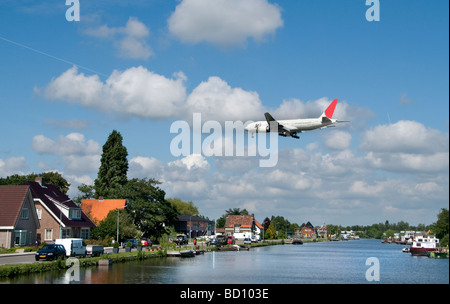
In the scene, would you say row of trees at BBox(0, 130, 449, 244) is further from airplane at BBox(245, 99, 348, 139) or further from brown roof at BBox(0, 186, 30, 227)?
airplane at BBox(245, 99, 348, 139)

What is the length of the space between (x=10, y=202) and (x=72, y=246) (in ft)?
55.4

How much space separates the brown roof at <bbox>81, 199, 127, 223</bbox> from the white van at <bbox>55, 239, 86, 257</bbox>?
34.7 metres

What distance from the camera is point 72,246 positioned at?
5966cm

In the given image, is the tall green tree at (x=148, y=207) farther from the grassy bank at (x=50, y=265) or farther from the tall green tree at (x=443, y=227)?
the tall green tree at (x=443, y=227)

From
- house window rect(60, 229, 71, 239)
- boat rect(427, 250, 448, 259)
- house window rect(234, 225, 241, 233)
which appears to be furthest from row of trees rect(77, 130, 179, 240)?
house window rect(234, 225, 241, 233)

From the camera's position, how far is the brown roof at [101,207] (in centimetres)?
9688

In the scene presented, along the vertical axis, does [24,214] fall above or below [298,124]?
below

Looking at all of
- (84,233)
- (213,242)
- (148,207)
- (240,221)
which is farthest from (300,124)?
(240,221)

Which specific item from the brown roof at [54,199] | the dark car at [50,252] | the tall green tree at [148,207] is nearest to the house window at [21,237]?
the brown roof at [54,199]

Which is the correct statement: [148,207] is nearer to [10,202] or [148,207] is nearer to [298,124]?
[10,202]

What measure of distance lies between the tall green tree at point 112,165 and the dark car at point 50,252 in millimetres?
58859

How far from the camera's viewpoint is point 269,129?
60531mm

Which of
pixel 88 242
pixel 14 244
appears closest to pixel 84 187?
pixel 88 242
